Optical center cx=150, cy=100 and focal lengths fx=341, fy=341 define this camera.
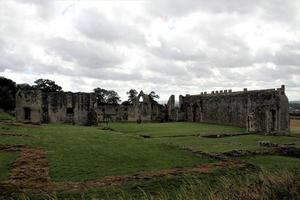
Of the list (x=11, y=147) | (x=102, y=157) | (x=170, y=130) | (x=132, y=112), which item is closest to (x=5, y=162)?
(x=11, y=147)

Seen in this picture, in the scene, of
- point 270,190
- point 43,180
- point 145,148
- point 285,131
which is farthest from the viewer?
point 285,131

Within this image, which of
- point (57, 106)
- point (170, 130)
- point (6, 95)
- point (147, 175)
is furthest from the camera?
point (6, 95)

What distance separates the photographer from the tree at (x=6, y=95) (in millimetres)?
55188

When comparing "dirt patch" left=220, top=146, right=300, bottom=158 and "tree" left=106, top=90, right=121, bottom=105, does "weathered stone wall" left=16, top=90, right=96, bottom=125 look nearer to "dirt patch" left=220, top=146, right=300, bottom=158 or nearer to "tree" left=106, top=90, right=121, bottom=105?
"dirt patch" left=220, top=146, right=300, bottom=158

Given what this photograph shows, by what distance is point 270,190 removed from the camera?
20.4 feet

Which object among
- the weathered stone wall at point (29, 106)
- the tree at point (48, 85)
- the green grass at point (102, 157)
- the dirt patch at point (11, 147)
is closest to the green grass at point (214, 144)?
the green grass at point (102, 157)

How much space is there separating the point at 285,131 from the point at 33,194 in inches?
1011

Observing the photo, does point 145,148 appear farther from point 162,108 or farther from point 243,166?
point 162,108

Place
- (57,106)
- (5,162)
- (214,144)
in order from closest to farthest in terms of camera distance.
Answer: (5,162), (214,144), (57,106)

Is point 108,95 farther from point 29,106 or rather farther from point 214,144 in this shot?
point 214,144

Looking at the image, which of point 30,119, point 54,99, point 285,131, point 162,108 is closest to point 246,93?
point 285,131

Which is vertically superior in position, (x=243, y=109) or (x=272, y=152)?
(x=243, y=109)

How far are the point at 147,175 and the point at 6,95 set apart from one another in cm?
5056

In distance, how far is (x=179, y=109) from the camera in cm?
5194
